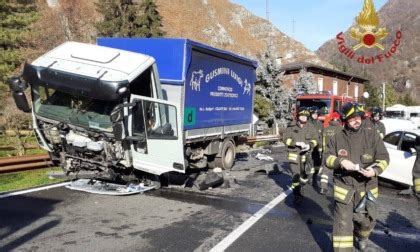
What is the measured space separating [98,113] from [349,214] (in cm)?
479

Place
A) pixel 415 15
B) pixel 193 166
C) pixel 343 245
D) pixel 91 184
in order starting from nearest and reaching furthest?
1. pixel 343 245
2. pixel 91 184
3. pixel 193 166
4. pixel 415 15

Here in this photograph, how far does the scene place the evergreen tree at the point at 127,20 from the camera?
95.0 feet

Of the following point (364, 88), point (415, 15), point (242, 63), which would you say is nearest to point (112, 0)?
point (242, 63)

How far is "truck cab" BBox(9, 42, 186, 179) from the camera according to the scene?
305 inches

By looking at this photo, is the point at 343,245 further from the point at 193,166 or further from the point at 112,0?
the point at 112,0

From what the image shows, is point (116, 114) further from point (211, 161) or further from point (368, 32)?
point (368, 32)

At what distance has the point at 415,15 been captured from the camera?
4638 inches

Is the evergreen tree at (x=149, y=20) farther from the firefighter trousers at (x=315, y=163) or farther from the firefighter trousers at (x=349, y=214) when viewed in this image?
the firefighter trousers at (x=349, y=214)

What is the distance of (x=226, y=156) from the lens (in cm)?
1287

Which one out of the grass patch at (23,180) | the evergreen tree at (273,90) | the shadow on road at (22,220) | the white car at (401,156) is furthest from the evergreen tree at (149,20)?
the shadow on road at (22,220)

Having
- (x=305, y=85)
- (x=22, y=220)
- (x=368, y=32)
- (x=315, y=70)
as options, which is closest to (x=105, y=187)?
(x=22, y=220)

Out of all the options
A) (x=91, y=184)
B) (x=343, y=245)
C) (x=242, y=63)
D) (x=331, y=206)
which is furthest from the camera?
(x=242, y=63)

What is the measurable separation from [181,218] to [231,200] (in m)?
1.67

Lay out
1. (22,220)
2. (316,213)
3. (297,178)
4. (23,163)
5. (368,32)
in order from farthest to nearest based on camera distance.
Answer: (368,32) < (23,163) < (297,178) < (316,213) < (22,220)
